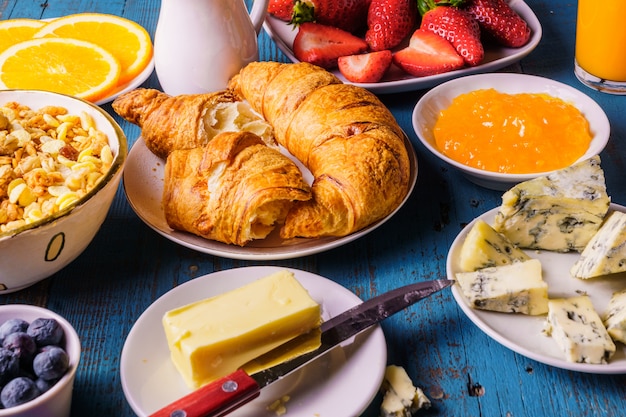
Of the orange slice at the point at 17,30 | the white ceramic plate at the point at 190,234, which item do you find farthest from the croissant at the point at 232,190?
the orange slice at the point at 17,30

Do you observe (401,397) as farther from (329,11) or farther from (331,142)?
(329,11)

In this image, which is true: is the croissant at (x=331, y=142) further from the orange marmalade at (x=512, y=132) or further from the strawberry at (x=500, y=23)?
the strawberry at (x=500, y=23)

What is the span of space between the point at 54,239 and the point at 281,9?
3.95 ft

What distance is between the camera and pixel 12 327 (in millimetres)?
1212

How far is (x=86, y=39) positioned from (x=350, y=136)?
1078 mm

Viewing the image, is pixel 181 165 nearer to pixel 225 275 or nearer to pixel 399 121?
pixel 225 275

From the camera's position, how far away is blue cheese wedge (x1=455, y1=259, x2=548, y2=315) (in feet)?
4.41

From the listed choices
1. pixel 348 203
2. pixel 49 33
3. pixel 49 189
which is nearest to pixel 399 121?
pixel 348 203

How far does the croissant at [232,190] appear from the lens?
59.8 inches

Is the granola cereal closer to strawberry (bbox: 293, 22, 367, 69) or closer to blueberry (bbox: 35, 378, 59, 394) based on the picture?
blueberry (bbox: 35, 378, 59, 394)

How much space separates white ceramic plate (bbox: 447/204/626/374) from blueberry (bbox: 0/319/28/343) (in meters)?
0.74

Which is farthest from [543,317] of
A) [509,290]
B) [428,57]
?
[428,57]

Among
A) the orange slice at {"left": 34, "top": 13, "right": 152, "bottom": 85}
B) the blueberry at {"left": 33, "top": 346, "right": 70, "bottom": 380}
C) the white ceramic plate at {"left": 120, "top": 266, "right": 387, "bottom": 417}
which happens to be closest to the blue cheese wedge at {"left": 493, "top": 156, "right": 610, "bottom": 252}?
the white ceramic plate at {"left": 120, "top": 266, "right": 387, "bottom": 417}

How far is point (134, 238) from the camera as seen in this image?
5.52 feet
